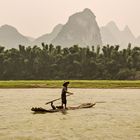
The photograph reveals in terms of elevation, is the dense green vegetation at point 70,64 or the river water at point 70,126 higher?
the dense green vegetation at point 70,64

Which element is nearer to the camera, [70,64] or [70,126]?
[70,126]

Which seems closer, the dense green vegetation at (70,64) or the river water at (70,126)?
the river water at (70,126)

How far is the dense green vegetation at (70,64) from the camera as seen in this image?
86.5 meters

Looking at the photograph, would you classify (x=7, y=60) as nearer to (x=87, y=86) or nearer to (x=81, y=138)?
Result: (x=87, y=86)

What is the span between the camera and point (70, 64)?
8900cm

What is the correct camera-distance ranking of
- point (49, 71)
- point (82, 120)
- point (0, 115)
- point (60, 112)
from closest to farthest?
1. point (82, 120)
2. point (0, 115)
3. point (60, 112)
4. point (49, 71)

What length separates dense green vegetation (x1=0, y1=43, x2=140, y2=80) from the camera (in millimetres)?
86500

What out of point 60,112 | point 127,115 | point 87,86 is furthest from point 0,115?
point 87,86

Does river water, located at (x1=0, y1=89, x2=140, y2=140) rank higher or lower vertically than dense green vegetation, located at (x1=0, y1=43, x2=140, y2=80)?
lower

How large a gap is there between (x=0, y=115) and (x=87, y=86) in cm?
3517

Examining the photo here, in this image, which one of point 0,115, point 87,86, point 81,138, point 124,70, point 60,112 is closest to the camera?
point 81,138

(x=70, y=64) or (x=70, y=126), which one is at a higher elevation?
(x=70, y=64)

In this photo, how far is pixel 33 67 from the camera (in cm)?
9025

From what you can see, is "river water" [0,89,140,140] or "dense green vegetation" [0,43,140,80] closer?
"river water" [0,89,140,140]
